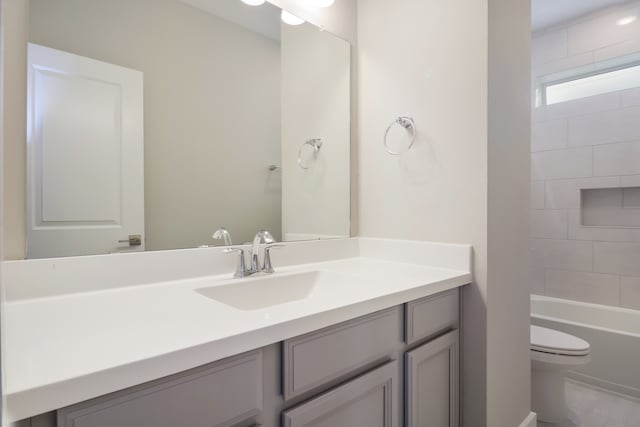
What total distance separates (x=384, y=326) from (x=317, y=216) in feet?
2.42

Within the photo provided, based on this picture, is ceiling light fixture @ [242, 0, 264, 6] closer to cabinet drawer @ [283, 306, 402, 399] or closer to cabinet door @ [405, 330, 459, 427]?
cabinet drawer @ [283, 306, 402, 399]

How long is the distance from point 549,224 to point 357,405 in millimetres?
2461

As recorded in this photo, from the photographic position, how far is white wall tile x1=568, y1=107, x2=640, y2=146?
7.61 ft

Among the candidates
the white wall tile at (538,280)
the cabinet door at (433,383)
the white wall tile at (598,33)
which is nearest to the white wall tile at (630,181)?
the white wall tile at (538,280)

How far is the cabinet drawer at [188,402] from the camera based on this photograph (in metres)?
0.54

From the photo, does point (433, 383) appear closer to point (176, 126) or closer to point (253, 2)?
point (176, 126)

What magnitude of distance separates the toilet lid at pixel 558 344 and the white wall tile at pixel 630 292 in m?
0.91

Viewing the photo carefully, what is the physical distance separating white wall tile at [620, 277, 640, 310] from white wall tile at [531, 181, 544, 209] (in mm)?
713

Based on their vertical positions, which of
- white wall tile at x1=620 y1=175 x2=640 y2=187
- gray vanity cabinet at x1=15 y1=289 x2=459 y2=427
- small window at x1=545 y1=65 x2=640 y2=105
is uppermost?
small window at x1=545 y1=65 x2=640 y2=105

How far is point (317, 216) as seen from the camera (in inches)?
A: 64.4

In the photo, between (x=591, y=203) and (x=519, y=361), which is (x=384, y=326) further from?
(x=591, y=203)

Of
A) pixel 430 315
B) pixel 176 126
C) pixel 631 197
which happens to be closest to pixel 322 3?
pixel 176 126

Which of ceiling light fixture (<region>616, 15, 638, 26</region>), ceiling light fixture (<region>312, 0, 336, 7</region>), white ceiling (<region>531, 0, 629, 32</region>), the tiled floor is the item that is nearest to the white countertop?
ceiling light fixture (<region>312, 0, 336, 7</region>)

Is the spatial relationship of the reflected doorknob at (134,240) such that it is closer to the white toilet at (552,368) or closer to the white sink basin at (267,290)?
the white sink basin at (267,290)
